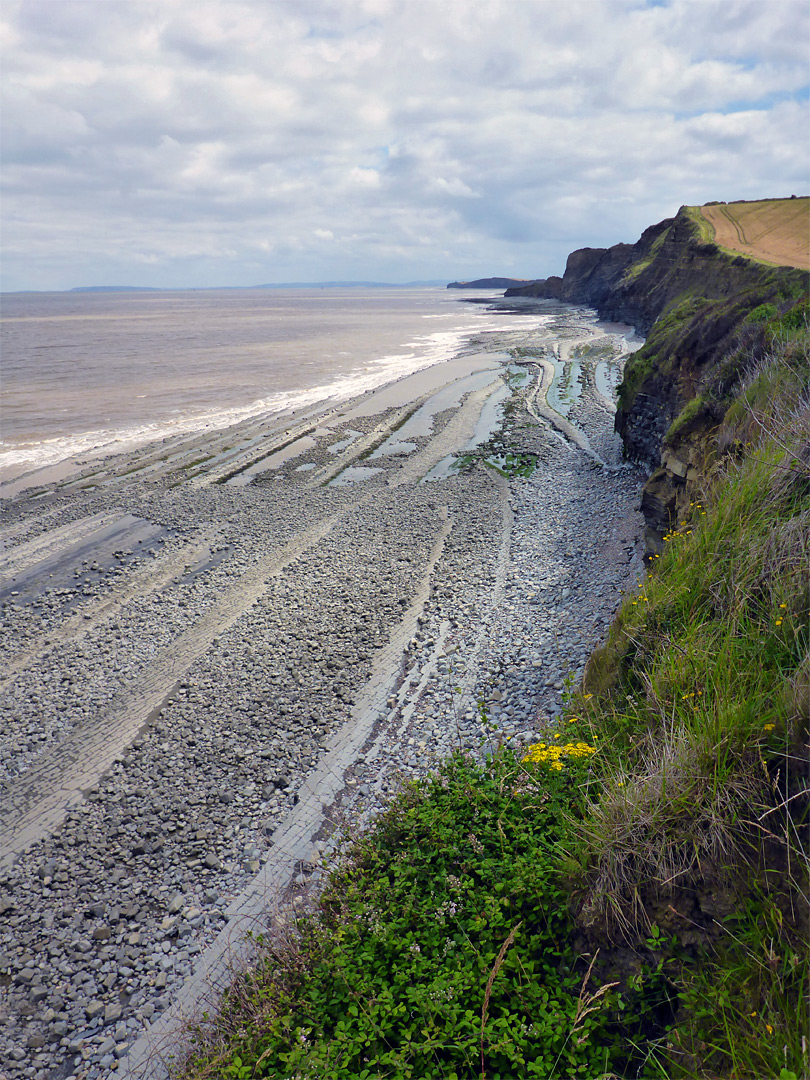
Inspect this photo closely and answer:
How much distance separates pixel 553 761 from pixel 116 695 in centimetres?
937

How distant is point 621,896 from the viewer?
15.0ft

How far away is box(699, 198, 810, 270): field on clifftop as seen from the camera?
27.7m

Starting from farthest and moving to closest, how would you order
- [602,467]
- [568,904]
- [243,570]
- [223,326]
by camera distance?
[223,326]
[602,467]
[243,570]
[568,904]

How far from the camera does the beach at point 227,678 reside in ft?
23.8

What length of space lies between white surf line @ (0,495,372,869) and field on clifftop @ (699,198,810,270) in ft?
81.3

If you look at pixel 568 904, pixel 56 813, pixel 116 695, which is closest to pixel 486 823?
pixel 568 904

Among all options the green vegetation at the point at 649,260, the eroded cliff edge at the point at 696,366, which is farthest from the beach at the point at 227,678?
the green vegetation at the point at 649,260

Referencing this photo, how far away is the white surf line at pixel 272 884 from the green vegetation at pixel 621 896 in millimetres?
688

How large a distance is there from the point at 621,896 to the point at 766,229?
1809 inches

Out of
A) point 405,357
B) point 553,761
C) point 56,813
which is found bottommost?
point 56,813

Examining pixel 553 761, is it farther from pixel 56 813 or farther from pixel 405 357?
pixel 405 357

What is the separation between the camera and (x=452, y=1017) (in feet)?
14.5

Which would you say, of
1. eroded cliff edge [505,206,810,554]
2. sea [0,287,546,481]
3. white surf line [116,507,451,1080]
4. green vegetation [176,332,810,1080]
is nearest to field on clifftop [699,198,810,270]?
eroded cliff edge [505,206,810,554]

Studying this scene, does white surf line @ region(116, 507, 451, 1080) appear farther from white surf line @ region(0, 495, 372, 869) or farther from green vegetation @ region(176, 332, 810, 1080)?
white surf line @ region(0, 495, 372, 869)
